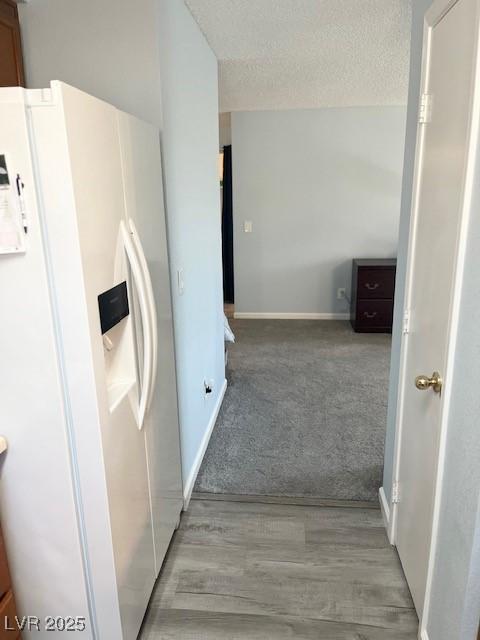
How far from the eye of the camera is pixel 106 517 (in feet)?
4.45

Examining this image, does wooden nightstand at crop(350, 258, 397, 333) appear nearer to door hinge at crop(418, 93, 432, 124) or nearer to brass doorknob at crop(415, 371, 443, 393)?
Answer: door hinge at crop(418, 93, 432, 124)

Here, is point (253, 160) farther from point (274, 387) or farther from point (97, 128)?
point (97, 128)

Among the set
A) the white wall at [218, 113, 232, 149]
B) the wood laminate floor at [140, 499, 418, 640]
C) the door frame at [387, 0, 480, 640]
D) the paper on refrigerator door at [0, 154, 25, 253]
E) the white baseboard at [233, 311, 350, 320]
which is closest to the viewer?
the paper on refrigerator door at [0, 154, 25, 253]

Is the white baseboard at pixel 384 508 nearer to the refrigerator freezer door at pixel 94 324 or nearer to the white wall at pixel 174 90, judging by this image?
the white wall at pixel 174 90

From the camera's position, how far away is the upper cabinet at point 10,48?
5.87 ft

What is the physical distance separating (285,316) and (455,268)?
15.0ft

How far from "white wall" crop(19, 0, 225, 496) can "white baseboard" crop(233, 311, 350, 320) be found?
2.83 m

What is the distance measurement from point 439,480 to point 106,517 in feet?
3.36

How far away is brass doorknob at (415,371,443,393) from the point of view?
1.49 meters

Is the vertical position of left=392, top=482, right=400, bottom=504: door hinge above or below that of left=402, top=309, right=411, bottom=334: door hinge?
below

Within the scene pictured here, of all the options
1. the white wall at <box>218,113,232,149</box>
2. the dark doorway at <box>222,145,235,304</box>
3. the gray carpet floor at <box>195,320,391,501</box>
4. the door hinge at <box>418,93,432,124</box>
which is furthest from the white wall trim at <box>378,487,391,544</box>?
the white wall at <box>218,113,232,149</box>

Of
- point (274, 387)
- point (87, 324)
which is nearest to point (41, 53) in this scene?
point (87, 324)

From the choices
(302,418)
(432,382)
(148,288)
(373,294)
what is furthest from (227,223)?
(432,382)

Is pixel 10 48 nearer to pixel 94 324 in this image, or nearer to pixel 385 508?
pixel 94 324
